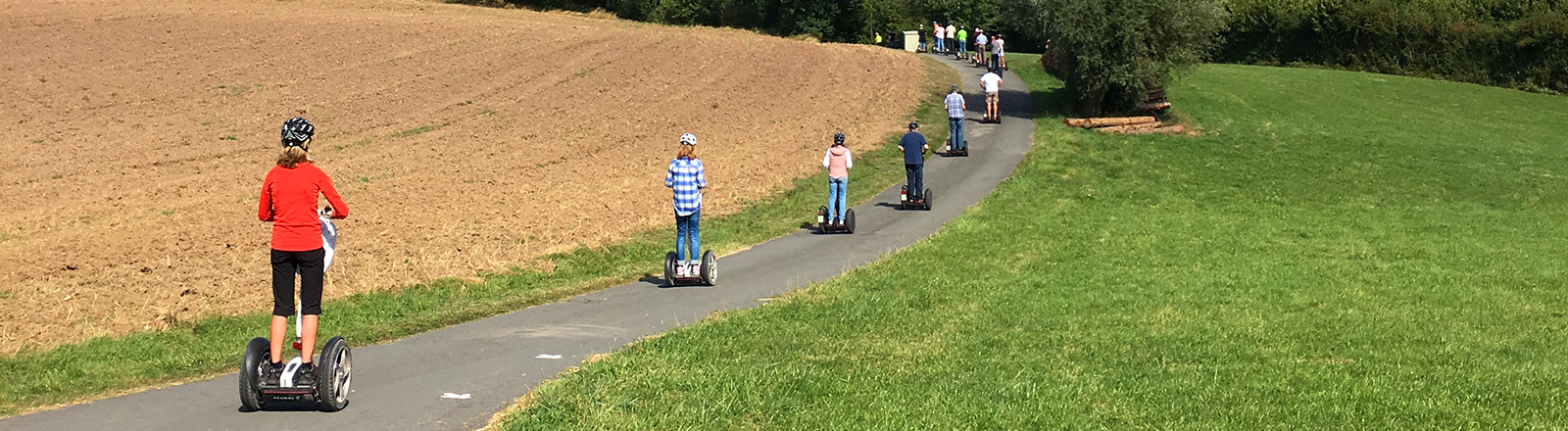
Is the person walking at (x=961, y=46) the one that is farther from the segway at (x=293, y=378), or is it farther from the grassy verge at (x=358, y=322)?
the segway at (x=293, y=378)

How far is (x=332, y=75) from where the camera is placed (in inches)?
1879

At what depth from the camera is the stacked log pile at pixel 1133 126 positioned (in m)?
36.5

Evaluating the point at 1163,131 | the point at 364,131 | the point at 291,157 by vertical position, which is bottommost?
the point at 1163,131

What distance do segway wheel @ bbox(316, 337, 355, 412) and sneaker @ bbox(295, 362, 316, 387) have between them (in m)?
0.04

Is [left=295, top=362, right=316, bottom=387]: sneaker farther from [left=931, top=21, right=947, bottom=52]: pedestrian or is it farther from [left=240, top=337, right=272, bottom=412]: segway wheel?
[left=931, top=21, right=947, bottom=52]: pedestrian

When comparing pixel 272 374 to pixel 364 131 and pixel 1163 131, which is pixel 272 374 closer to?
pixel 364 131

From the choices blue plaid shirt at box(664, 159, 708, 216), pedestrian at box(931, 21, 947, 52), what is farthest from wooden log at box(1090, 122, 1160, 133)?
pedestrian at box(931, 21, 947, 52)

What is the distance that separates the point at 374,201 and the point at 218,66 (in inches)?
1076

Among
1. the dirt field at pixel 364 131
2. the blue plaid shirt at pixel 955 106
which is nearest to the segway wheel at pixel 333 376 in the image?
the dirt field at pixel 364 131

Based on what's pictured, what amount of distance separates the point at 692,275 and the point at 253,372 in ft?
25.0

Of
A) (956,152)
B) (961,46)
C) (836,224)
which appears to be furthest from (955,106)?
(961,46)

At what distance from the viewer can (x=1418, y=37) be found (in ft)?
201

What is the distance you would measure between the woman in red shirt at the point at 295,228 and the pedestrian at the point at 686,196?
6.97 metres

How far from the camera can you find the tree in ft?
122
